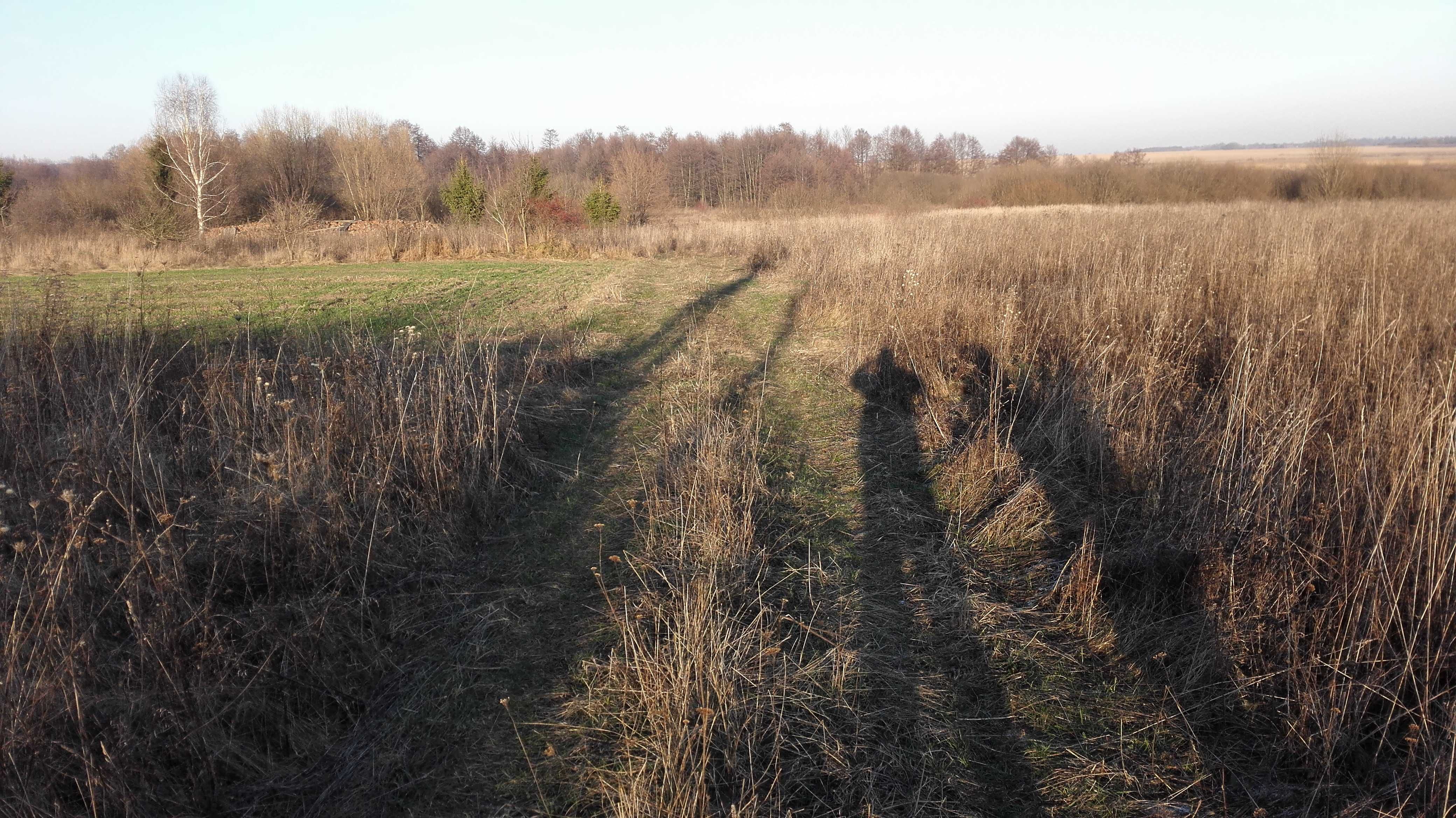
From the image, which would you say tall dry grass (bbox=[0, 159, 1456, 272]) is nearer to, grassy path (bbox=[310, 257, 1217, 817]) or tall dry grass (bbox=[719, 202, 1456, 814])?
tall dry grass (bbox=[719, 202, 1456, 814])

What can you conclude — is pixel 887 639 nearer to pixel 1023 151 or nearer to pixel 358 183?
pixel 358 183

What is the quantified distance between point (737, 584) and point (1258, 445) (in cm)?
258

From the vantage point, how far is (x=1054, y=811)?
2084 millimetres

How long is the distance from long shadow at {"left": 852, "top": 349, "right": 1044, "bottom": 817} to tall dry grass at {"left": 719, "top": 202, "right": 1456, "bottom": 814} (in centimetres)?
68

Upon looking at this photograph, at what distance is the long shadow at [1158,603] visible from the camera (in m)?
2.15

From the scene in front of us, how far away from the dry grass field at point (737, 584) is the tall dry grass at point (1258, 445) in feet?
0.08

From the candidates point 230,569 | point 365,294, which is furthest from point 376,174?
point 230,569

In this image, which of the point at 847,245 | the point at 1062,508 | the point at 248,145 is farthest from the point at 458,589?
the point at 248,145

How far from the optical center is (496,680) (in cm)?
267

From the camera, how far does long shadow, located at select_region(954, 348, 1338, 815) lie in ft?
7.06

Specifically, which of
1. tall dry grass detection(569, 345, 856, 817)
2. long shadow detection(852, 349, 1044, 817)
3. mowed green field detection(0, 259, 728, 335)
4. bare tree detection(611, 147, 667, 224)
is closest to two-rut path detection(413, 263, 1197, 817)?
long shadow detection(852, 349, 1044, 817)

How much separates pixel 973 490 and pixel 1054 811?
2.22 meters

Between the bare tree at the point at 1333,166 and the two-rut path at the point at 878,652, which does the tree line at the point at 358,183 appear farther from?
the two-rut path at the point at 878,652

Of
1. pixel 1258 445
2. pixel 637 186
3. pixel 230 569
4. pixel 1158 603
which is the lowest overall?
pixel 1158 603
